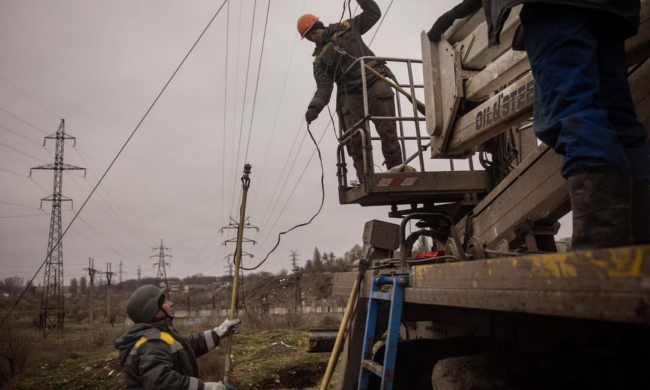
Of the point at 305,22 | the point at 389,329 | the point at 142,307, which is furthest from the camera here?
the point at 305,22

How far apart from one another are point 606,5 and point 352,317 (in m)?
2.43

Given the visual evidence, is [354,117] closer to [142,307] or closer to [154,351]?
[142,307]

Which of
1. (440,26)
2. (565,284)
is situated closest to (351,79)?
(440,26)

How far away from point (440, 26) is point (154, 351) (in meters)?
3.49

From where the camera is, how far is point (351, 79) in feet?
20.1

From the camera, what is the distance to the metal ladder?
2.40 metres

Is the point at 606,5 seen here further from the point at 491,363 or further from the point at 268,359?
the point at 268,359

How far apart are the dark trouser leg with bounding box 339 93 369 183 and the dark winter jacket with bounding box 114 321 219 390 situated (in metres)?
2.74

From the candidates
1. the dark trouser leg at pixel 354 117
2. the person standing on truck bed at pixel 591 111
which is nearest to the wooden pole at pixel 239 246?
the dark trouser leg at pixel 354 117

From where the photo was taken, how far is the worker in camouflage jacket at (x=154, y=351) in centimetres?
369

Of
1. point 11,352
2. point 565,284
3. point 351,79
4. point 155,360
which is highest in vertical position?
point 351,79

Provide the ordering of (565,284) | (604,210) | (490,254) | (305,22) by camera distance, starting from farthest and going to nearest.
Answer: (305,22), (490,254), (604,210), (565,284)

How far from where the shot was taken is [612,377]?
197cm

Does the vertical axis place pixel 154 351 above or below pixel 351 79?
below
